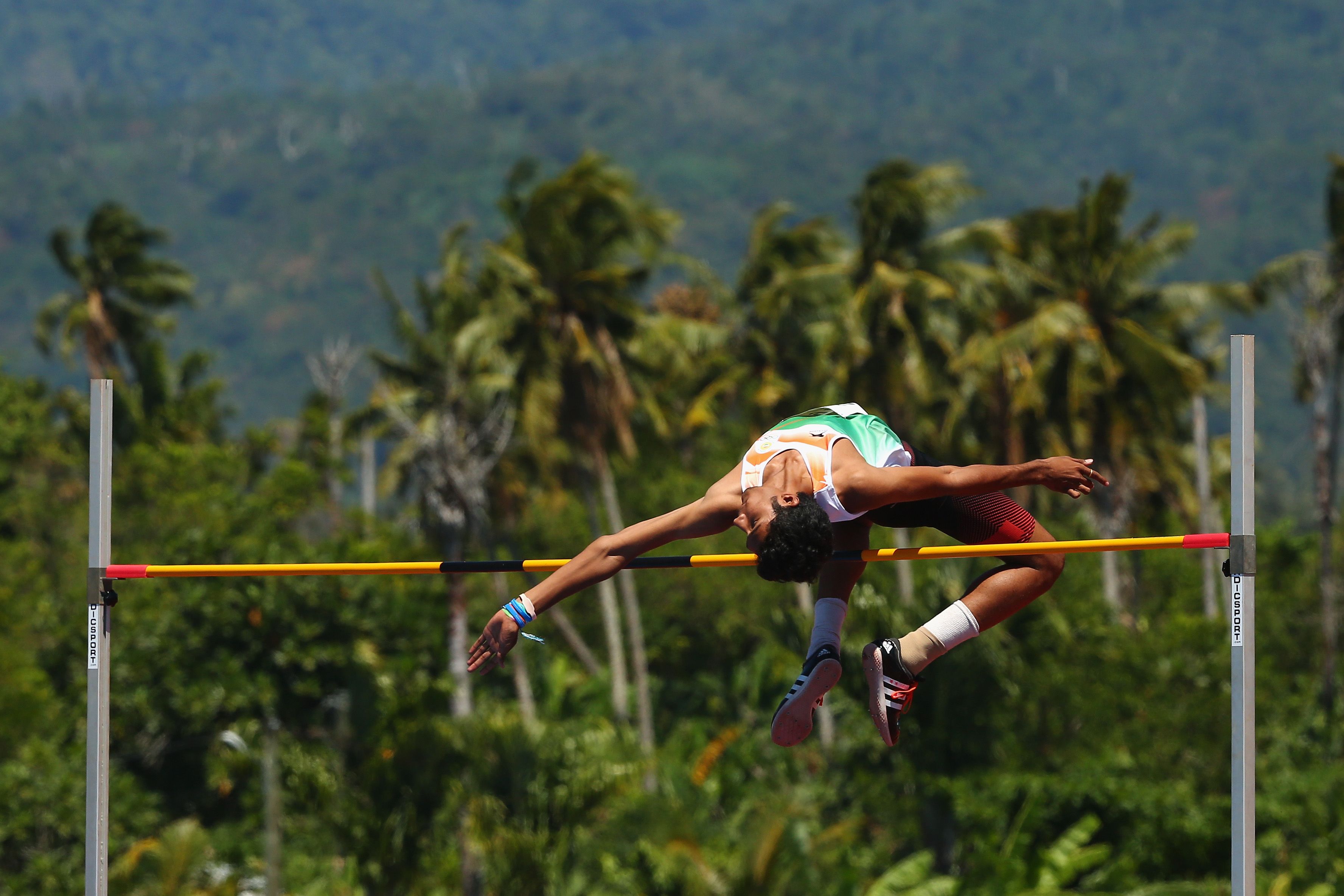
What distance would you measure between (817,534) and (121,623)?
29261mm

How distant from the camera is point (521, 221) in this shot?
33.0m

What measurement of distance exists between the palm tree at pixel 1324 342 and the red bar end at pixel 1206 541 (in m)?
26.8

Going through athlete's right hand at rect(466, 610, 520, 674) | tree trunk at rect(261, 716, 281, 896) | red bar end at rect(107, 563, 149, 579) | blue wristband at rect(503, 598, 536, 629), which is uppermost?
red bar end at rect(107, 563, 149, 579)

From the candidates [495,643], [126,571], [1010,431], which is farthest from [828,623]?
[1010,431]

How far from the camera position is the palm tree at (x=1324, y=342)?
31.9 m

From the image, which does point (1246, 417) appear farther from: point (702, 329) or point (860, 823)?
point (702, 329)

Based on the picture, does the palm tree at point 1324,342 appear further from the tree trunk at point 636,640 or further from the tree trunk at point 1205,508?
the tree trunk at point 636,640

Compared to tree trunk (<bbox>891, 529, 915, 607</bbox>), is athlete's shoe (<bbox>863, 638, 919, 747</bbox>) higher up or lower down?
higher up

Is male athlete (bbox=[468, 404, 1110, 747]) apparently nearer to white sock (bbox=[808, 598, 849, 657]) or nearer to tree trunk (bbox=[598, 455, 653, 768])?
white sock (bbox=[808, 598, 849, 657])

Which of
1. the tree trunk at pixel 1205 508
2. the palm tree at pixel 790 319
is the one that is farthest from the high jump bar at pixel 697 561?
the tree trunk at pixel 1205 508

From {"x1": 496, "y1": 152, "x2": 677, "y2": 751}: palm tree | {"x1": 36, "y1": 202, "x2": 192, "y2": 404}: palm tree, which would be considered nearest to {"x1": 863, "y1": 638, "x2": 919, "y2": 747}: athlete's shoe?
{"x1": 496, "y1": 152, "x2": 677, "y2": 751}: palm tree

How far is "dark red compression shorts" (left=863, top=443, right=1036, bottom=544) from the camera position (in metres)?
7.30

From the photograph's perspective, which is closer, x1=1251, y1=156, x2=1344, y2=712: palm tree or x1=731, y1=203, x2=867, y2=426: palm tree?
x1=1251, y1=156, x2=1344, y2=712: palm tree

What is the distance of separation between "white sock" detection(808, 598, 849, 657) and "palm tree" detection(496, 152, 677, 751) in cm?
2500
